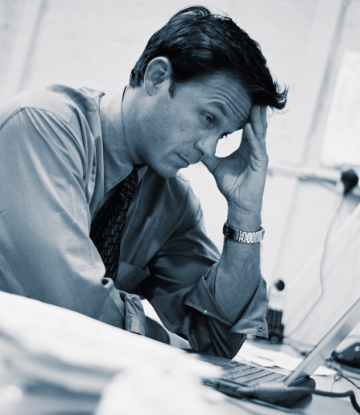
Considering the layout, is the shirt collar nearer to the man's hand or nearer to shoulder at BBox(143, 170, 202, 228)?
shoulder at BBox(143, 170, 202, 228)

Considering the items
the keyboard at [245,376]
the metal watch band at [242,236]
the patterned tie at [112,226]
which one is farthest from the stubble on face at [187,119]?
the keyboard at [245,376]

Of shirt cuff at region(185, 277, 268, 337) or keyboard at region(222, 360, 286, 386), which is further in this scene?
shirt cuff at region(185, 277, 268, 337)

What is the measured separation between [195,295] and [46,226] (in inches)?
22.7

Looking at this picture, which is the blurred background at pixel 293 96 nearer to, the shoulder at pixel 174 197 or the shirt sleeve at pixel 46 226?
the shoulder at pixel 174 197

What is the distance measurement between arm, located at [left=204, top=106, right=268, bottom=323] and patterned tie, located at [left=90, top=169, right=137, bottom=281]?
29 cm

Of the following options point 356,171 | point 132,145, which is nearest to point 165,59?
point 132,145

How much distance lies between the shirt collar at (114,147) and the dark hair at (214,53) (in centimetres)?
17

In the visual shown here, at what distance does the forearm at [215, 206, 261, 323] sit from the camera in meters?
1.16

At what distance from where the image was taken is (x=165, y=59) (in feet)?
3.70

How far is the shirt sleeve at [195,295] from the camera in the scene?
3.76ft

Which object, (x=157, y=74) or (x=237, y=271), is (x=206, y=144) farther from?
(x=237, y=271)

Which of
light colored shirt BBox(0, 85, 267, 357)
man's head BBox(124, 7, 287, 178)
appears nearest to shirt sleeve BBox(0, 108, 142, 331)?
light colored shirt BBox(0, 85, 267, 357)

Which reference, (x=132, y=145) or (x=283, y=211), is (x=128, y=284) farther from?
(x=283, y=211)

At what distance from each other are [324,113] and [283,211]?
643 mm
